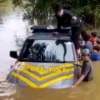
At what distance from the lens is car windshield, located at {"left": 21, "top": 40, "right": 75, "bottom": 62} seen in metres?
8.45

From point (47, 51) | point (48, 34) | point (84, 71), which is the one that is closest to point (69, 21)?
point (48, 34)

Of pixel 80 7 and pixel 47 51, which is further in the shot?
pixel 80 7

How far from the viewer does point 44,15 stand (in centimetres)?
2069

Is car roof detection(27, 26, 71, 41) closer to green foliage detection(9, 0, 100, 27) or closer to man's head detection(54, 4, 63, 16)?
man's head detection(54, 4, 63, 16)

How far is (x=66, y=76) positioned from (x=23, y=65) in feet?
3.61

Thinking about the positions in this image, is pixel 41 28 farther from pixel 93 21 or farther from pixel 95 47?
pixel 93 21

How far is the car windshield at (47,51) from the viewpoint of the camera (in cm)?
845

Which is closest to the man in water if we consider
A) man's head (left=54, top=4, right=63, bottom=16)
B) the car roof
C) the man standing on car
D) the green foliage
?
the car roof

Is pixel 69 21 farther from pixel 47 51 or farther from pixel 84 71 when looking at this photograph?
pixel 84 71

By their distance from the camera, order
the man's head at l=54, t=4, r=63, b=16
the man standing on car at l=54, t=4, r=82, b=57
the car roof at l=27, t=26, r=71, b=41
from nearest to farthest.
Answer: the car roof at l=27, t=26, r=71, b=41, the man's head at l=54, t=4, r=63, b=16, the man standing on car at l=54, t=4, r=82, b=57

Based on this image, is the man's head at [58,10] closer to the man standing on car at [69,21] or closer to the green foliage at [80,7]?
the man standing on car at [69,21]

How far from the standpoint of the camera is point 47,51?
8.64 meters

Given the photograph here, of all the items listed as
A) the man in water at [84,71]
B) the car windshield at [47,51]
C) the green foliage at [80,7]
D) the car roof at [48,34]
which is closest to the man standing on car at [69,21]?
the car roof at [48,34]

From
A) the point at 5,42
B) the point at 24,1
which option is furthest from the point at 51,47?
the point at 24,1
